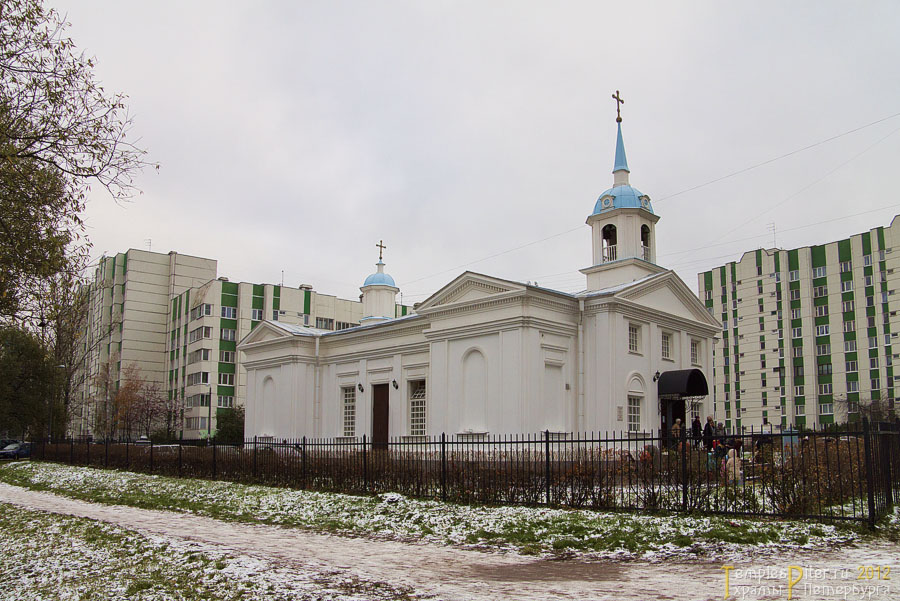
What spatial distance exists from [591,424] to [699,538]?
47.0 ft

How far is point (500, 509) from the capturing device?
559 inches

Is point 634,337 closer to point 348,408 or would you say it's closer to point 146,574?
point 348,408

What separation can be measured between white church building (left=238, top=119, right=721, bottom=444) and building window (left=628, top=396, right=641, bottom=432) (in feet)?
0.14

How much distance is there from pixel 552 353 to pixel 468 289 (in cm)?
375

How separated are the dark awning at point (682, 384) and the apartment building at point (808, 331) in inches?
1404

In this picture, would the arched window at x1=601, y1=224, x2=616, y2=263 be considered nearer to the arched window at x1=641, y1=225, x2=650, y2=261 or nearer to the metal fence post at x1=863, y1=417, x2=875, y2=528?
the arched window at x1=641, y1=225, x2=650, y2=261

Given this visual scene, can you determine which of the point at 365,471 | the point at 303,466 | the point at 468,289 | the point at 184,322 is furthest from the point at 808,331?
the point at 365,471

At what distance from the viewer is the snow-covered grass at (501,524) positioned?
34.9ft

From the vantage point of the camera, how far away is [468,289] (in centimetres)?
2628

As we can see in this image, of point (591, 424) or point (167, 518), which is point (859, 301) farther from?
point (167, 518)

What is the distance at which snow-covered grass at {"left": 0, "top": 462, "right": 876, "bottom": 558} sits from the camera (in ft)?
34.9

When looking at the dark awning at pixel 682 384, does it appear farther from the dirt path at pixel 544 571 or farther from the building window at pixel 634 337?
the dirt path at pixel 544 571

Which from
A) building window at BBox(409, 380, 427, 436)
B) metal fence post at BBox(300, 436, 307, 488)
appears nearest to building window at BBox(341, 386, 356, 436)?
building window at BBox(409, 380, 427, 436)

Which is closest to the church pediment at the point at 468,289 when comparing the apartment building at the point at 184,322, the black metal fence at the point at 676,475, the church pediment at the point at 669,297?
the church pediment at the point at 669,297
